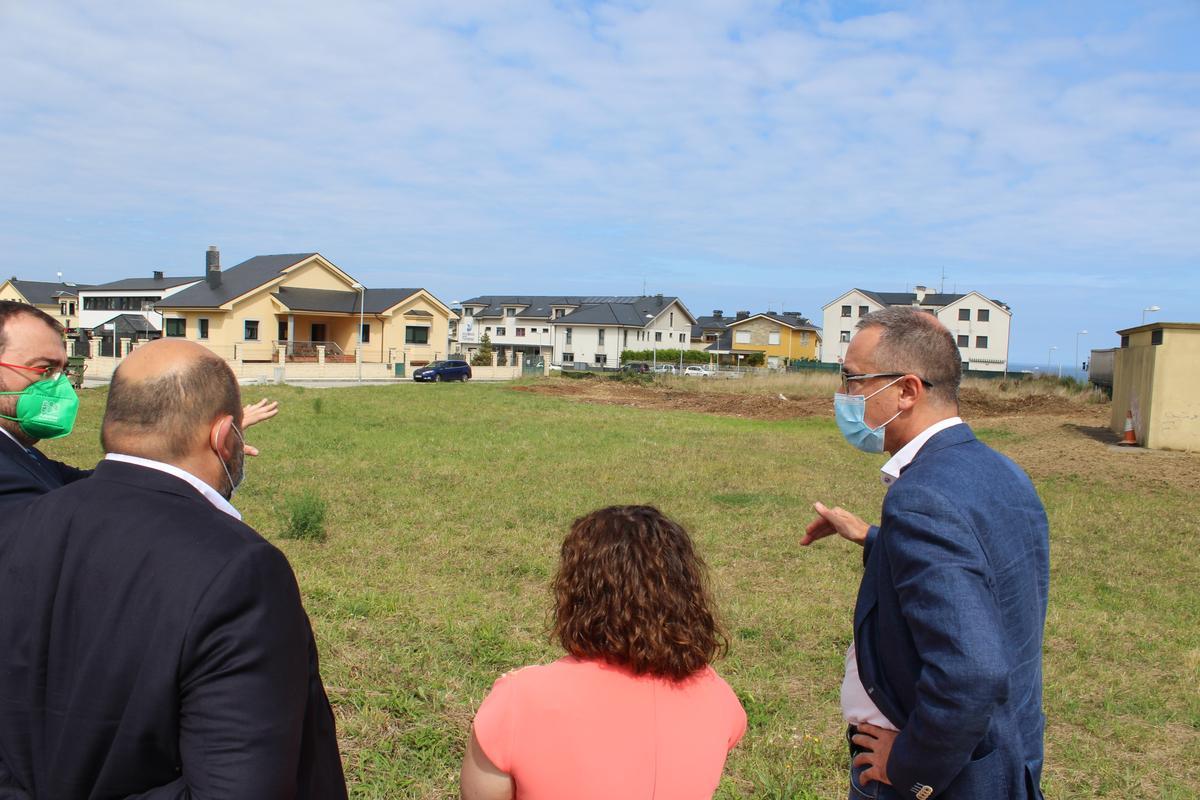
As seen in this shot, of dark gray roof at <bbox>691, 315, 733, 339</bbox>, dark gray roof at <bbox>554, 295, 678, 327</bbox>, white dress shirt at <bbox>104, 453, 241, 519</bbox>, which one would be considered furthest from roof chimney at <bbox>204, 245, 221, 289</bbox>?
white dress shirt at <bbox>104, 453, 241, 519</bbox>

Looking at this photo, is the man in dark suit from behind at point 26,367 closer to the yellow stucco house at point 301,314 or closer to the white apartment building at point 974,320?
the yellow stucco house at point 301,314

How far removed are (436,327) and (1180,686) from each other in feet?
167

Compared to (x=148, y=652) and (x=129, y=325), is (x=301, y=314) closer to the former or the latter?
(x=129, y=325)

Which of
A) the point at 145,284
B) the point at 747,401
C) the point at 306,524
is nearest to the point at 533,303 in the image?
the point at 145,284

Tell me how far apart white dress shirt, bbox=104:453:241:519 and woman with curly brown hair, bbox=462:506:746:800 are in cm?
69

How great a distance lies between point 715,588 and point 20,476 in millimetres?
5014

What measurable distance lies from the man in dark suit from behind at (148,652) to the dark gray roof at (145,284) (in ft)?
228

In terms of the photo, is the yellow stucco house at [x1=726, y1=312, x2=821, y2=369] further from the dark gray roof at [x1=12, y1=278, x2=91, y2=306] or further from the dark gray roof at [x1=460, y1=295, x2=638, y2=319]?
the dark gray roof at [x1=12, y1=278, x2=91, y2=306]

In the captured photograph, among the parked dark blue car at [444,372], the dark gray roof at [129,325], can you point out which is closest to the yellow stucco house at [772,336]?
the parked dark blue car at [444,372]

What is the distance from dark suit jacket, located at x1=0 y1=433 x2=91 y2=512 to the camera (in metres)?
2.43

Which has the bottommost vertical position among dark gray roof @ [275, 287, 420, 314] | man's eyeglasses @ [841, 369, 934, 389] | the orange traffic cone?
the orange traffic cone

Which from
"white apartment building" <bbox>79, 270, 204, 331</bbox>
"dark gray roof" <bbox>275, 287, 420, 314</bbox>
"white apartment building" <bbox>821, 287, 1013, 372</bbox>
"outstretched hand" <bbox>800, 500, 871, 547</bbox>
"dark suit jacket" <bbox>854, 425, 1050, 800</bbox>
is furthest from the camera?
"white apartment building" <bbox>821, 287, 1013, 372</bbox>

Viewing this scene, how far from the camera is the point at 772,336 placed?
80500 millimetres

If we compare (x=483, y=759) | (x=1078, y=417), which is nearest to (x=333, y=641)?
(x=483, y=759)
